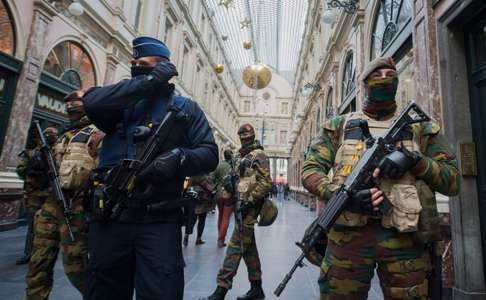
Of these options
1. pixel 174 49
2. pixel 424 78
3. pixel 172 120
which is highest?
pixel 174 49

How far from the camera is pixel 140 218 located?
58.4 inches

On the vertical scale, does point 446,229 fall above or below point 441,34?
below

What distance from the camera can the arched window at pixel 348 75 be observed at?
8.02m

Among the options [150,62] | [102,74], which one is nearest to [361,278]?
[150,62]

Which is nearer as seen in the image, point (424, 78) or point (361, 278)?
point (361, 278)

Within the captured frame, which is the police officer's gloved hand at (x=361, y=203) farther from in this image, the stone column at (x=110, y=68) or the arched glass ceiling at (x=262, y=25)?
the arched glass ceiling at (x=262, y=25)

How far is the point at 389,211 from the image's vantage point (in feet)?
4.95

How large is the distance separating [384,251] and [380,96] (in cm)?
89

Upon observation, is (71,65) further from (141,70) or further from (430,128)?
(430,128)

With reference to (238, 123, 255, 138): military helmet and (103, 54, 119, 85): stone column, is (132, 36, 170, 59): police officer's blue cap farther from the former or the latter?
(103, 54, 119, 85): stone column

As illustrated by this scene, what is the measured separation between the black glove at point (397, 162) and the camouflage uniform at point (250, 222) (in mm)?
2047

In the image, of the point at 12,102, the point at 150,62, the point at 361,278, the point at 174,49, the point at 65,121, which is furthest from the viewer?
the point at 174,49

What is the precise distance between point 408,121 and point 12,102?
7.44m

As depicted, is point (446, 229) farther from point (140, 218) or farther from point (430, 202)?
point (140, 218)
